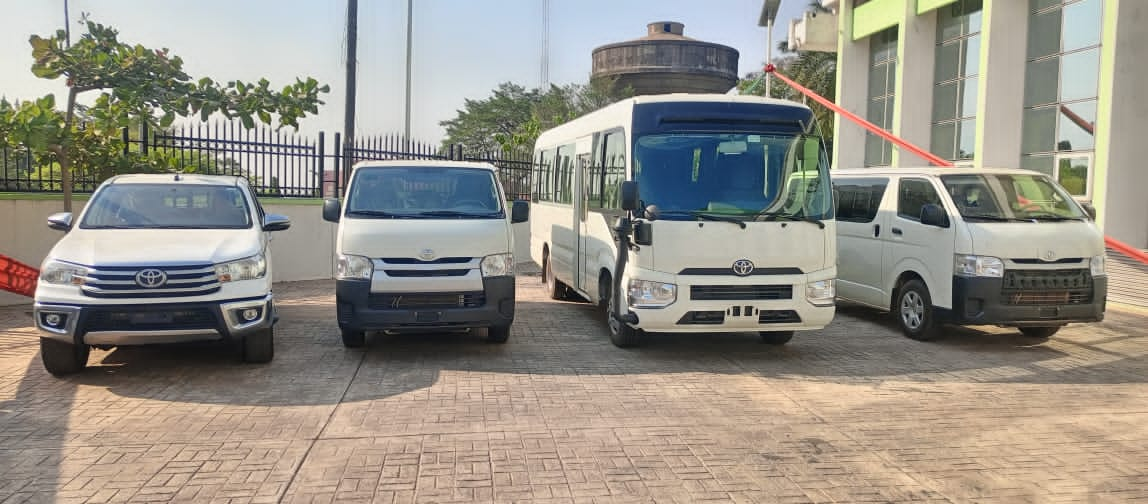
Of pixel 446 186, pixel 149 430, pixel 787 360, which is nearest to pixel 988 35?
pixel 787 360

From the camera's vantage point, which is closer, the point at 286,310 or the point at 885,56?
the point at 286,310

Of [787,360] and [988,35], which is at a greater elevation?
[988,35]

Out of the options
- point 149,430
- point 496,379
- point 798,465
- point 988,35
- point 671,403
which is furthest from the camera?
point 988,35

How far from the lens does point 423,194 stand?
8742mm

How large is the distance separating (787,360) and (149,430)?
18.9 feet

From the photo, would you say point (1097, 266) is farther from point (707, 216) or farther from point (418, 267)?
point (418, 267)

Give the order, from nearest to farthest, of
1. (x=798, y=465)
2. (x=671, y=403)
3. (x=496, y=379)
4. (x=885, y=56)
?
(x=798, y=465)
(x=671, y=403)
(x=496, y=379)
(x=885, y=56)

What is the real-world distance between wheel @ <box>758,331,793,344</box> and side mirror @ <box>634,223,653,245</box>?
2.03m

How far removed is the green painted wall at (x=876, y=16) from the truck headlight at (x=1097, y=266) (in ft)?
41.6

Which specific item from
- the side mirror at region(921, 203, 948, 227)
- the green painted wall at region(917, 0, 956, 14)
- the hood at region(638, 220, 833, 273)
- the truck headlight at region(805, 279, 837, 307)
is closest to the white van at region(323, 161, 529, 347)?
the hood at region(638, 220, 833, 273)

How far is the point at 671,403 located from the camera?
6633 millimetres

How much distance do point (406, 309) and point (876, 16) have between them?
1812cm

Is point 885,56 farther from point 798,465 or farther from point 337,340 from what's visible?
point 798,465

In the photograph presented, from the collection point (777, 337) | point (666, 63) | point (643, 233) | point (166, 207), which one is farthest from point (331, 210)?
point (666, 63)
